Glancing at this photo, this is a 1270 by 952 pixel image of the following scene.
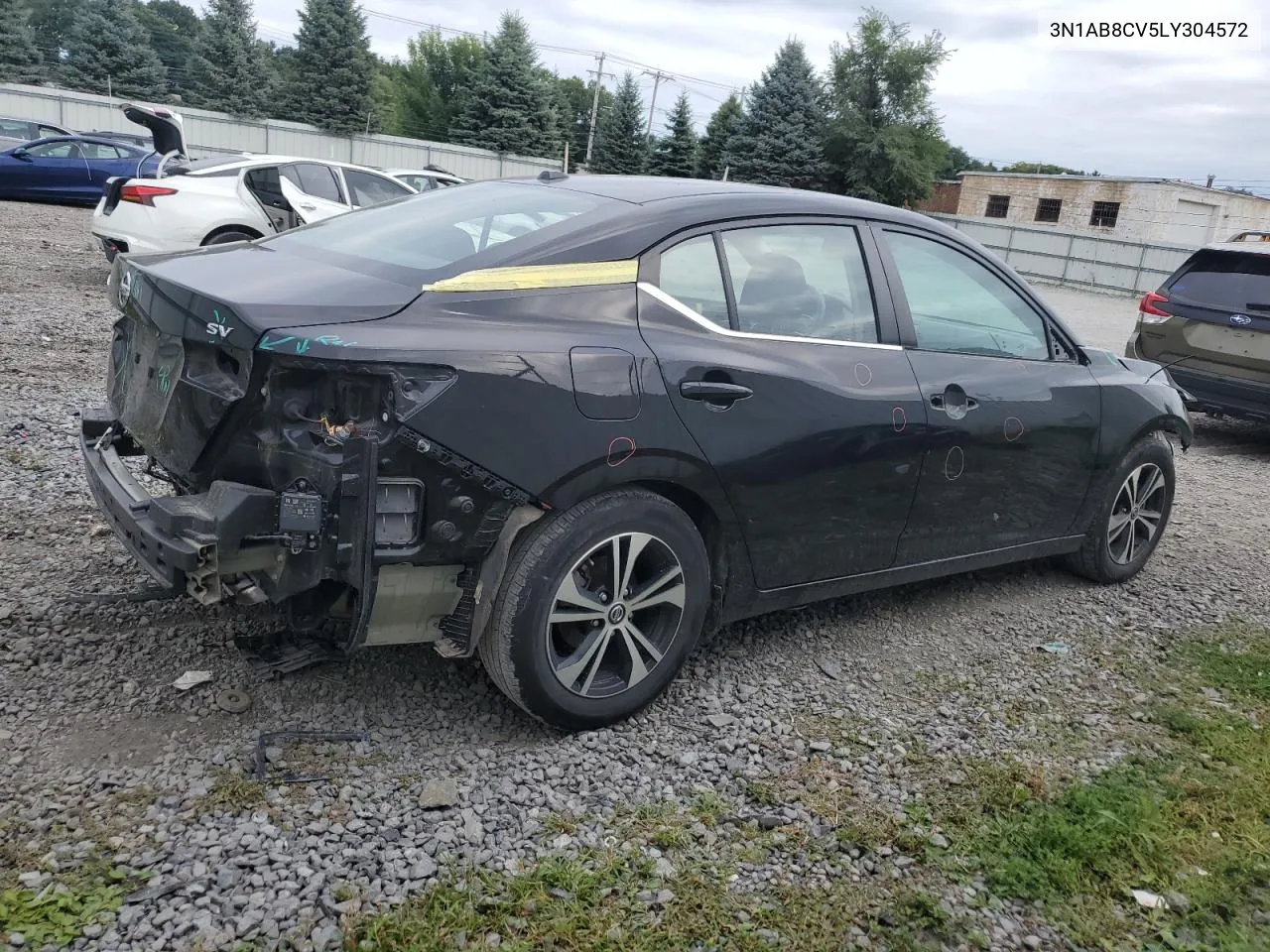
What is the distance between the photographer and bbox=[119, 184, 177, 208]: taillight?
31.9 ft

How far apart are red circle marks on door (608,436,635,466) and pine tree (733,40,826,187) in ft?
135

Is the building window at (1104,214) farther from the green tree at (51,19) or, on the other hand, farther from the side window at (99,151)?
the green tree at (51,19)

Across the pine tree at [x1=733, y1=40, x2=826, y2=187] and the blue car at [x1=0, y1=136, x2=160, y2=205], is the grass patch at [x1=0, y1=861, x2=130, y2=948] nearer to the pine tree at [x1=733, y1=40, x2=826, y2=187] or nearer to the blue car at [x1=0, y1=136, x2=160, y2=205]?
the blue car at [x1=0, y1=136, x2=160, y2=205]

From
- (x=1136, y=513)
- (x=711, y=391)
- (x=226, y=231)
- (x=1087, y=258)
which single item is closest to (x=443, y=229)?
(x=711, y=391)

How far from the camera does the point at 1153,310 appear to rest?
8.84 m

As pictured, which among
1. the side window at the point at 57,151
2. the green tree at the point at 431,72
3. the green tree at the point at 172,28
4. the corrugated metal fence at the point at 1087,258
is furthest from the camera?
the green tree at the point at 431,72

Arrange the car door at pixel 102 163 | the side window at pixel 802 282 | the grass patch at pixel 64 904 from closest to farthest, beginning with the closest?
the grass patch at pixel 64 904 < the side window at pixel 802 282 < the car door at pixel 102 163

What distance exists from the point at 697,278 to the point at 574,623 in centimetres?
117

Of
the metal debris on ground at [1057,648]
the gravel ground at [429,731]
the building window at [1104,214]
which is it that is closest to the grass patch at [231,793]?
the gravel ground at [429,731]

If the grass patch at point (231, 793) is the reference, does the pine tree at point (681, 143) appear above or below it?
above

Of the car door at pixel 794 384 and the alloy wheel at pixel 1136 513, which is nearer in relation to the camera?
the car door at pixel 794 384

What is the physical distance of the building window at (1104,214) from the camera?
1710 inches

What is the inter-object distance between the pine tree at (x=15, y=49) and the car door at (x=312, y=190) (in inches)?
1495

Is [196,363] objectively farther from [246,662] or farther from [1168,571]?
[1168,571]
